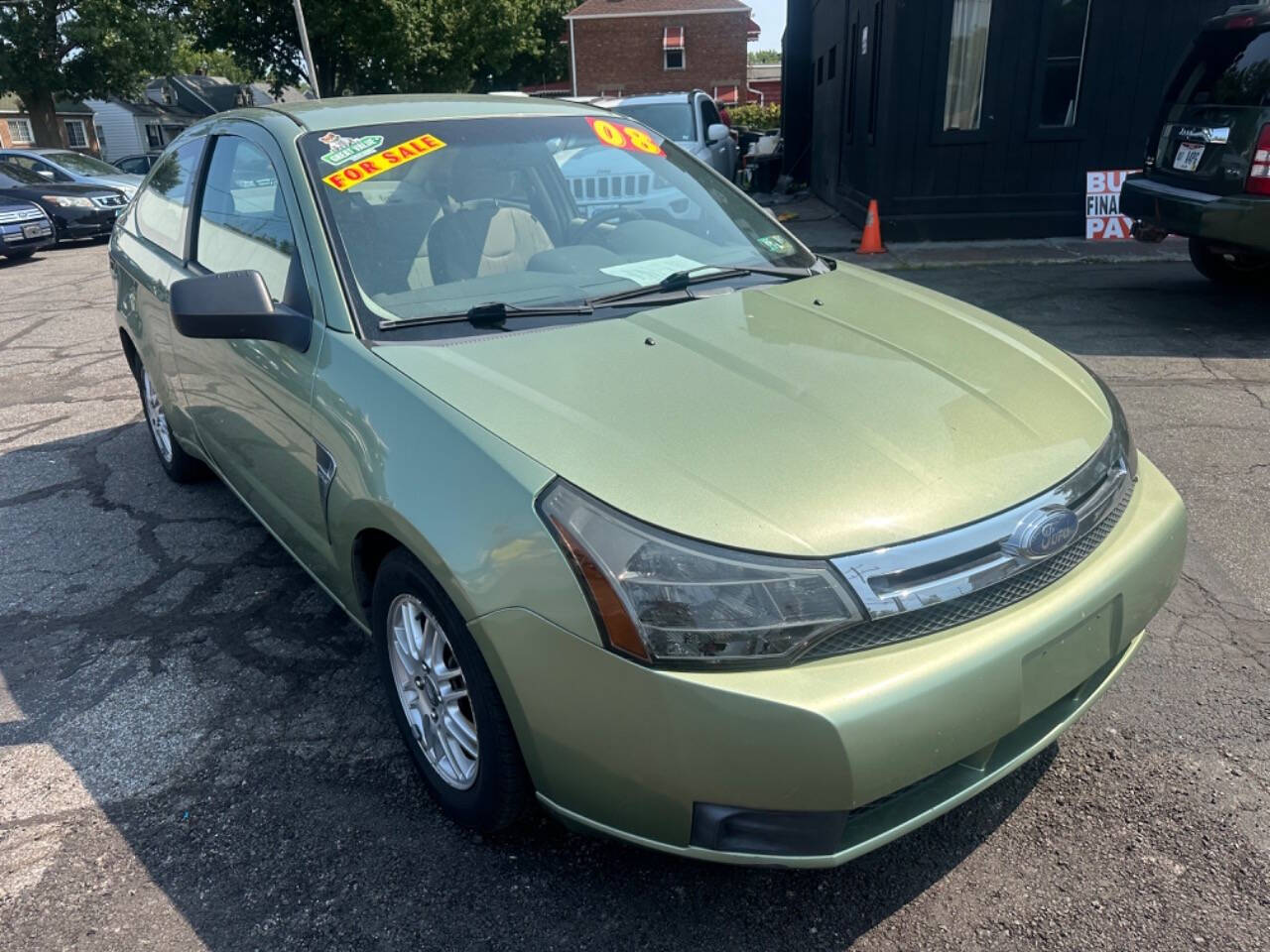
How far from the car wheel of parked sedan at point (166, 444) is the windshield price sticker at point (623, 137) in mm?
2358

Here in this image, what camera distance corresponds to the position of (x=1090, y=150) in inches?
396

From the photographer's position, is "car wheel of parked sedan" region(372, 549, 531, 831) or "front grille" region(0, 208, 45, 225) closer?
"car wheel of parked sedan" region(372, 549, 531, 831)

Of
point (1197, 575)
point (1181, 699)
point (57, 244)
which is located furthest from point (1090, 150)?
point (57, 244)

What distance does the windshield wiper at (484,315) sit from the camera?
249 centimetres

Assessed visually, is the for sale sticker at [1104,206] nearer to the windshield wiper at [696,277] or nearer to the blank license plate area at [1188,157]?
the blank license plate area at [1188,157]

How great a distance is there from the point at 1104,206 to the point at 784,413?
31.3ft

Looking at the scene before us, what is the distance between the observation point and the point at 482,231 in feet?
9.39

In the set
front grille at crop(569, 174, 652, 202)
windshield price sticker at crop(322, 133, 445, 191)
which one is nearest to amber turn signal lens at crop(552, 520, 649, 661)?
windshield price sticker at crop(322, 133, 445, 191)

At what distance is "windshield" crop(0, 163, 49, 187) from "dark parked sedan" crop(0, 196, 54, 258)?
3.21ft

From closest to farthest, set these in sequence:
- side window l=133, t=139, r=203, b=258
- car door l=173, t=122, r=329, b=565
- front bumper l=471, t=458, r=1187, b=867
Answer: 1. front bumper l=471, t=458, r=1187, b=867
2. car door l=173, t=122, r=329, b=565
3. side window l=133, t=139, r=203, b=258

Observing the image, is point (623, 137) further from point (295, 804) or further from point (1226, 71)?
point (1226, 71)

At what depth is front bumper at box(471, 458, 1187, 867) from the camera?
1.68m

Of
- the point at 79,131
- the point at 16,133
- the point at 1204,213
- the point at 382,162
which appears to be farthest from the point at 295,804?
the point at 79,131

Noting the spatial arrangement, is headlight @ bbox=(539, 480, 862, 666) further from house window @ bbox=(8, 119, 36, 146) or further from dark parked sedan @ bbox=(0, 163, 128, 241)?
house window @ bbox=(8, 119, 36, 146)
